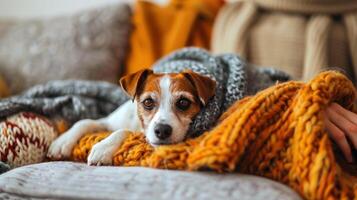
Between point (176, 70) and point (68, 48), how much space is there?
73 cm

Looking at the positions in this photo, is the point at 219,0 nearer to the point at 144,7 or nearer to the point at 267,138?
the point at 144,7

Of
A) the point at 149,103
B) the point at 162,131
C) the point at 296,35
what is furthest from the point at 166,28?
the point at 162,131

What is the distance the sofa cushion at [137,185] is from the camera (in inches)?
38.6

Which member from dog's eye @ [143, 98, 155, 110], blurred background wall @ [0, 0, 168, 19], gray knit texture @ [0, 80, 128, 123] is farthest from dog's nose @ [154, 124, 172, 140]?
blurred background wall @ [0, 0, 168, 19]

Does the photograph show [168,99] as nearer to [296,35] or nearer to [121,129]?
[121,129]

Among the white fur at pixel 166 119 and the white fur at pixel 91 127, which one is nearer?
the white fur at pixel 166 119

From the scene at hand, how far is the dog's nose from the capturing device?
1.21 meters

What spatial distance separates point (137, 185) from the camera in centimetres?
101

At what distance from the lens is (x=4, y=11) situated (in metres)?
2.69

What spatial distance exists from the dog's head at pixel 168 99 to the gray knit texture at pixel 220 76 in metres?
0.04

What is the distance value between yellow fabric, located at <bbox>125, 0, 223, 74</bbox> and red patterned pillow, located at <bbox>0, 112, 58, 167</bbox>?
66 cm

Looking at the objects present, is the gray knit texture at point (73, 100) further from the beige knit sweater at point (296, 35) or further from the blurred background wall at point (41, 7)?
the blurred background wall at point (41, 7)

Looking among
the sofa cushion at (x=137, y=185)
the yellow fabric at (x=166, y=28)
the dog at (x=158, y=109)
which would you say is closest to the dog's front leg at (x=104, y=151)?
the dog at (x=158, y=109)

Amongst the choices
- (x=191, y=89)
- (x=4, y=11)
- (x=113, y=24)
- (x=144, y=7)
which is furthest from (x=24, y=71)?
(x=191, y=89)
